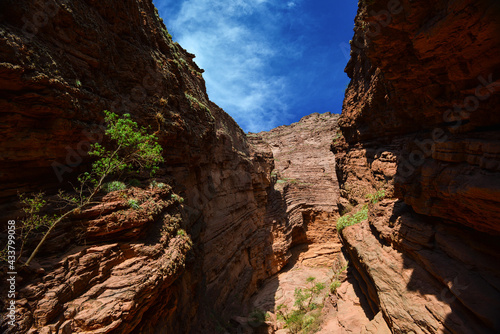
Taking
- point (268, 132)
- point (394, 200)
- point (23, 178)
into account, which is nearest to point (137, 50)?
point (23, 178)

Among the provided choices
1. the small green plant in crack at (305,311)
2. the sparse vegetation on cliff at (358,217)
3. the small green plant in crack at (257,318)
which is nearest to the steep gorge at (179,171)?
the sparse vegetation on cliff at (358,217)

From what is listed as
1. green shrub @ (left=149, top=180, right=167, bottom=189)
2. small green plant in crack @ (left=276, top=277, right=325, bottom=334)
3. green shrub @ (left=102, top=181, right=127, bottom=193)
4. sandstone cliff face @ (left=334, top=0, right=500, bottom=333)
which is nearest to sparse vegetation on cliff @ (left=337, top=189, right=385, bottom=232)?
sandstone cliff face @ (left=334, top=0, right=500, bottom=333)

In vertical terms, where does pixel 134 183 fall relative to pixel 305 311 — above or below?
above

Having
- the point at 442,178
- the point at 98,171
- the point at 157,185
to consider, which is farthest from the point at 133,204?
the point at 442,178

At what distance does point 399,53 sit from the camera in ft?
21.3

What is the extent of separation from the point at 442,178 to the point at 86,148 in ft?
36.0

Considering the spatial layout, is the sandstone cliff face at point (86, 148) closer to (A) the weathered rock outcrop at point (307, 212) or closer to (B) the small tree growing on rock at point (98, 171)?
(B) the small tree growing on rock at point (98, 171)

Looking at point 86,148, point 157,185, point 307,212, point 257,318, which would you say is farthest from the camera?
point 307,212

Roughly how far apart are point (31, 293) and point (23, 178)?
3.02 meters

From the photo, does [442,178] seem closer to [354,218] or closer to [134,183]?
[354,218]

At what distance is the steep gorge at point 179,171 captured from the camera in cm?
441

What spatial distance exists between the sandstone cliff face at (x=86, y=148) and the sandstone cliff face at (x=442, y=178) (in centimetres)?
766

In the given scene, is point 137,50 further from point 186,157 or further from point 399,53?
point 399,53

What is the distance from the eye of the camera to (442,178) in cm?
563
